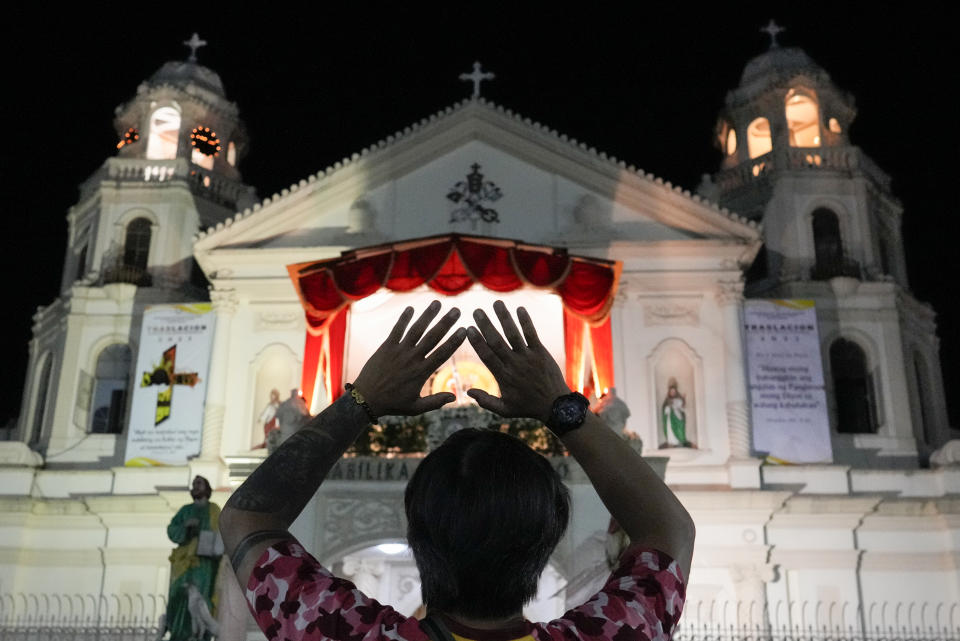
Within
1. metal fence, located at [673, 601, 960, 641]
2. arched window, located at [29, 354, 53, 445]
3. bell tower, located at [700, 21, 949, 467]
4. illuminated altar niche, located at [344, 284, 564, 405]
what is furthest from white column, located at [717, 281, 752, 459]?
arched window, located at [29, 354, 53, 445]

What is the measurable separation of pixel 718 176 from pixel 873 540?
467 inches

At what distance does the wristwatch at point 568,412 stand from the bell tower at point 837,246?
22.2m

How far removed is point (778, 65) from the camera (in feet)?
94.3

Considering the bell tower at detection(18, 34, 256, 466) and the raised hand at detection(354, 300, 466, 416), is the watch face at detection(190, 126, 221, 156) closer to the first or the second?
the bell tower at detection(18, 34, 256, 466)

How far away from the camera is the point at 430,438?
53.5 feet

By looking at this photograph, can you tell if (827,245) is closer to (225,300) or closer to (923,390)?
(923,390)

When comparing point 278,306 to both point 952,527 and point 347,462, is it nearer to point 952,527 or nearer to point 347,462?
point 347,462

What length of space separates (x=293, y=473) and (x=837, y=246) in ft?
84.8

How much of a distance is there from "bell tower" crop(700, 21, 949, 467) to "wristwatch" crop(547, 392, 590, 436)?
22.2m

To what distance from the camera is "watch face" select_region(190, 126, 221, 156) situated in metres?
29.4

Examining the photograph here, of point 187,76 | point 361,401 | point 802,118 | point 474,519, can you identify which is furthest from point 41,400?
point 474,519

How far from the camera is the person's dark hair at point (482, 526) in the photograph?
2.25 m

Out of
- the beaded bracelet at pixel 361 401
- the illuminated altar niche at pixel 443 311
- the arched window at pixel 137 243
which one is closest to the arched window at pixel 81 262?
the arched window at pixel 137 243

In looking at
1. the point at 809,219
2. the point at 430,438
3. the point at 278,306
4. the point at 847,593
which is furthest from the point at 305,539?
the point at 809,219
